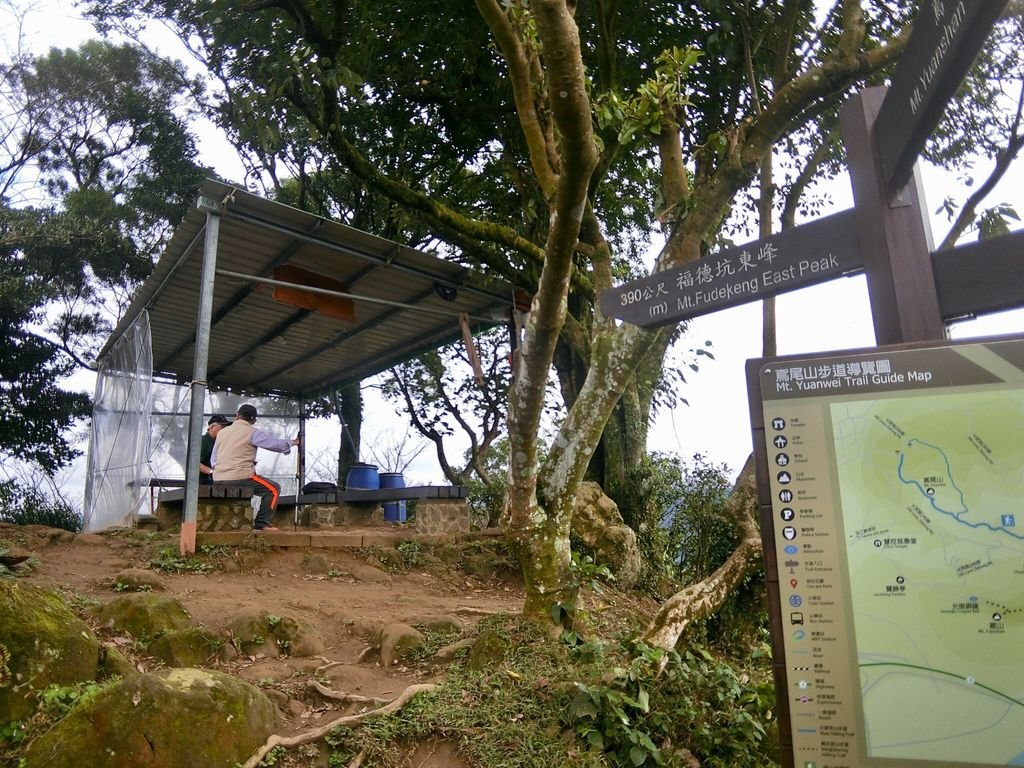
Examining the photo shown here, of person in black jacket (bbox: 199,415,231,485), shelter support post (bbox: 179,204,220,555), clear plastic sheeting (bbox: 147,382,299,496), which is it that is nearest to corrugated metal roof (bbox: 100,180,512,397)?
shelter support post (bbox: 179,204,220,555)

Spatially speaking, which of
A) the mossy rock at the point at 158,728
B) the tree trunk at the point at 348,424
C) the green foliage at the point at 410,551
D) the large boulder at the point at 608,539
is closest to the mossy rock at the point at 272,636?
the mossy rock at the point at 158,728

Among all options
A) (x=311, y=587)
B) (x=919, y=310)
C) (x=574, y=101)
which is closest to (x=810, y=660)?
(x=919, y=310)

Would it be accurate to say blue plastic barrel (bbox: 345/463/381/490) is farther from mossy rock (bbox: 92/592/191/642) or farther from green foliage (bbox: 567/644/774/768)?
green foliage (bbox: 567/644/774/768)

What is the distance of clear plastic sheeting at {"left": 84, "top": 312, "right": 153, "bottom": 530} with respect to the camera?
855 cm

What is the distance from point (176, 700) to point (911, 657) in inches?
115

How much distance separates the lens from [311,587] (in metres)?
6.84

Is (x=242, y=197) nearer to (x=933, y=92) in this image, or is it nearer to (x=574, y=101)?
(x=574, y=101)

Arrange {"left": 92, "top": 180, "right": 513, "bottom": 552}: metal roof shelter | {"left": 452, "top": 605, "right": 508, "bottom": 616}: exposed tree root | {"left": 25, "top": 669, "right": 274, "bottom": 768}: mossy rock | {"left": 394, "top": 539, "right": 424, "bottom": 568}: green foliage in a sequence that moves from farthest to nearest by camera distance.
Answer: {"left": 394, "top": 539, "right": 424, "bottom": 568}: green foliage < {"left": 92, "top": 180, "right": 513, "bottom": 552}: metal roof shelter < {"left": 452, "top": 605, "right": 508, "bottom": 616}: exposed tree root < {"left": 25, "top": 669, "right": 274, "bottom": 768}: mossy rock

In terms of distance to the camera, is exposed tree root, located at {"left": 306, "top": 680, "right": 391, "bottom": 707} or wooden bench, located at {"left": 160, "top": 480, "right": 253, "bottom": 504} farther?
wooden bench, located at {"left": 160, "top": 480, "right": 253, "bottom": 504}

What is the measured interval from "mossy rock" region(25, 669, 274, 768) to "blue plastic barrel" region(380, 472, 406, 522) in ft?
24.2

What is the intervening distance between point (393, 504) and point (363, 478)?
0.73 metres

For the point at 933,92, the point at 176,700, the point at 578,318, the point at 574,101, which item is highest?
the point at 578,318

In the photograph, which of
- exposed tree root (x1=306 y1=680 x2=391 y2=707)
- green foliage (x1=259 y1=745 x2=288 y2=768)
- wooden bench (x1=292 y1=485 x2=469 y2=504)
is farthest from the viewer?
wooden bench (x1=292 y1=485 x2=469 y2=504)

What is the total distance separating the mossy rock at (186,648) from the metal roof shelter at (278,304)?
2.69 meters
